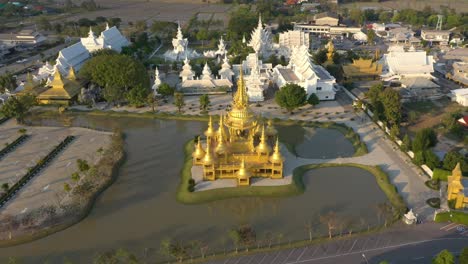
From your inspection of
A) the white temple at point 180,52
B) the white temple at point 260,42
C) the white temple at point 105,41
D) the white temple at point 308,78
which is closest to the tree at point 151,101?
the white temple at point 308,78

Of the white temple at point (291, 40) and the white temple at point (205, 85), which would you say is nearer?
the white temple at point (205, 85)

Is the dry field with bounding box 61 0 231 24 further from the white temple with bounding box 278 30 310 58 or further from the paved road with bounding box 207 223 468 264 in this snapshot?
the paved road with bounding box 207 223 468 264

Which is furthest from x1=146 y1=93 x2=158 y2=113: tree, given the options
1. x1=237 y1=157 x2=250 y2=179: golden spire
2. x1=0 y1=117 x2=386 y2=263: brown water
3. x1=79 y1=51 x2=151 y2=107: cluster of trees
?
x1=237 y1=157 x2=250 y2=179: golden spire

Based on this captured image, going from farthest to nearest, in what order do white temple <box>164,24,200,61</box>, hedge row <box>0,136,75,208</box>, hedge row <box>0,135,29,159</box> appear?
white temple <box>164,24,200,61</box> → hedge row <box>0,135,29,159</box> → hedge row <box>0,136,75,208</box>

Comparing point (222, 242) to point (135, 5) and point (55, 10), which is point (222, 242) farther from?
point (135, 5)

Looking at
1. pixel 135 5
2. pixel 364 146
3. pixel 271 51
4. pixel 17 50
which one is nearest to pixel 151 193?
pixel 364 146

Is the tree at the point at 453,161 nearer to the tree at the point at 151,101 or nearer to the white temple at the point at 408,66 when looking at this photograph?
the white temple at the point at 408,66

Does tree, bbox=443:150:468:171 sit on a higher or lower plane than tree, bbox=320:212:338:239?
higher
